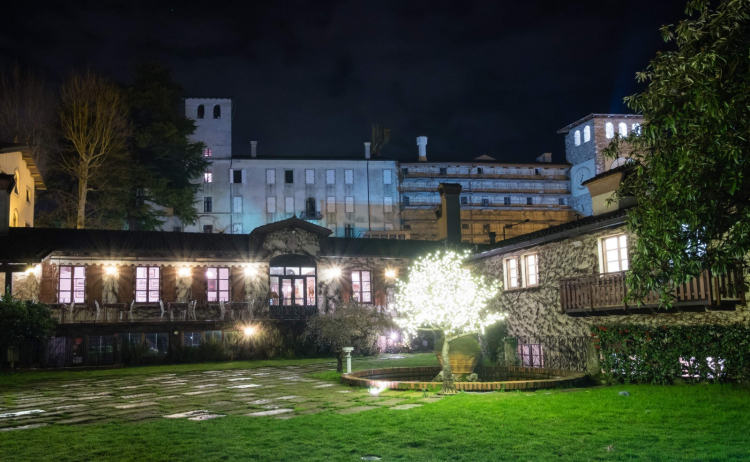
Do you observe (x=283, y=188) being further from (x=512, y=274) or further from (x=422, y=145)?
(x=512, y=274)

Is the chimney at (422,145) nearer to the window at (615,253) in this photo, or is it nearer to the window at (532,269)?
the window at (532,269)

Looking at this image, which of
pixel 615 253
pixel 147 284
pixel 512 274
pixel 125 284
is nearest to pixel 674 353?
pixel 615 253

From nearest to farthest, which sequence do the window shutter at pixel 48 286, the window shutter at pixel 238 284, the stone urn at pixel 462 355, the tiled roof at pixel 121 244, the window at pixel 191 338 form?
the stone urn at pixel 462 355 < the tiled roof at pixel 121 244 < the window shutter at pixel 48 286 < the window at pixel 191 338 < the window shutter at pixel 238 284

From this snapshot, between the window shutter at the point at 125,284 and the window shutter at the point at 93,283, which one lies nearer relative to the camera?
the window shutter at the point at 93,283

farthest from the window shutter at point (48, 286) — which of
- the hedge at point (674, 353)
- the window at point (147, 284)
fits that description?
the hedge at point (674, 353)

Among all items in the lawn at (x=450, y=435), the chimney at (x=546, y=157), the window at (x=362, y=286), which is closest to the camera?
the lawn at (x=450, y=435)

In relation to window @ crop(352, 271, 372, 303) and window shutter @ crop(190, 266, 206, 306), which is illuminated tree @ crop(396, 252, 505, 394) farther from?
window @ crop(352, 271, 372, 303)

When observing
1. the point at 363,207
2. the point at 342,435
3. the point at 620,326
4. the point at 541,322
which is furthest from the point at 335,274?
the point at 363,207

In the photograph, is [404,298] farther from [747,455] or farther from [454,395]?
[747,455]

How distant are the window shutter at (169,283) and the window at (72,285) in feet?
10.8

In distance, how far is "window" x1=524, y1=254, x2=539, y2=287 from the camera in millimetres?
22188

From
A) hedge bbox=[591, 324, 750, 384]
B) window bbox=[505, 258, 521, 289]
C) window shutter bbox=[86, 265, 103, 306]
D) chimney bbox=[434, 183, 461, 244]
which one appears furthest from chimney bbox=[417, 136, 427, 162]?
hedge bbox=[591, 324, 750, 384]

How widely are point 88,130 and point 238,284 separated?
49.0 feet

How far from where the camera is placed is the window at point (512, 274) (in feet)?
76.6
